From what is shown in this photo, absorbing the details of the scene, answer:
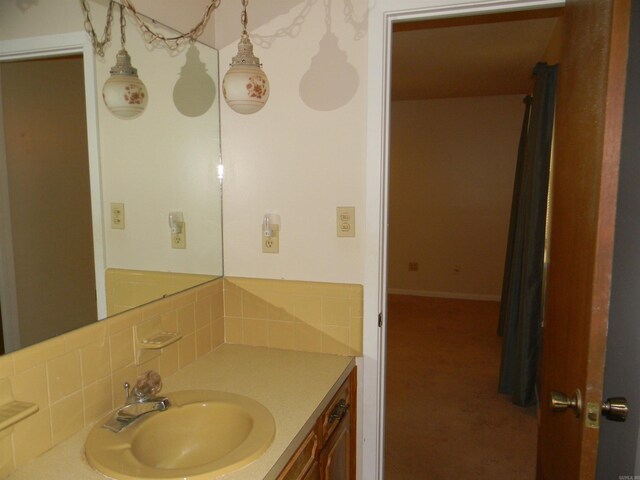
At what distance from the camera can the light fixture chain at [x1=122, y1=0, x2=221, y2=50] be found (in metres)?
1.43

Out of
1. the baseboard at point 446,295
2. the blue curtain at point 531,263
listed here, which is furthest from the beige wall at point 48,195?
the baseboard at point 446,295

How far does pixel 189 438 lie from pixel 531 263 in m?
2.40

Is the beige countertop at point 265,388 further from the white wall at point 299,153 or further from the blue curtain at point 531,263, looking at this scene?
the blue curtain at point 531,263

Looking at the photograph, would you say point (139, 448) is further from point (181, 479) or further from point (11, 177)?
point (11, 177)

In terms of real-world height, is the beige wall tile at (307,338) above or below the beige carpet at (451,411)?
above

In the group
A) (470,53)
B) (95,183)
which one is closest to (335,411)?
(95,183)

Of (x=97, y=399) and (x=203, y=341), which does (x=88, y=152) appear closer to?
(x=97, y=399)

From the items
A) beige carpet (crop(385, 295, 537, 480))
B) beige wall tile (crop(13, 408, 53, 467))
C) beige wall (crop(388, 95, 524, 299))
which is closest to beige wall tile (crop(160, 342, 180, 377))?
beige wall tile (crop(13, 408, 53, 467))

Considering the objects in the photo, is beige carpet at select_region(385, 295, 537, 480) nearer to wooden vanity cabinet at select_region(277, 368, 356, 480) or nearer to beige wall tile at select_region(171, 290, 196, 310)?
wooden vanity cabinet at select_region(277, 368, 356, 480)

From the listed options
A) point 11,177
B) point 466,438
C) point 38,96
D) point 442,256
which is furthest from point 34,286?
point 442,256

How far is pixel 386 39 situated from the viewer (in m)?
1.59

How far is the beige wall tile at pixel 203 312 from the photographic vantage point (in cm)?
167

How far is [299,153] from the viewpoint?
1.72m

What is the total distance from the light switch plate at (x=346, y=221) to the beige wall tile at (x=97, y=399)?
2.94 ft
